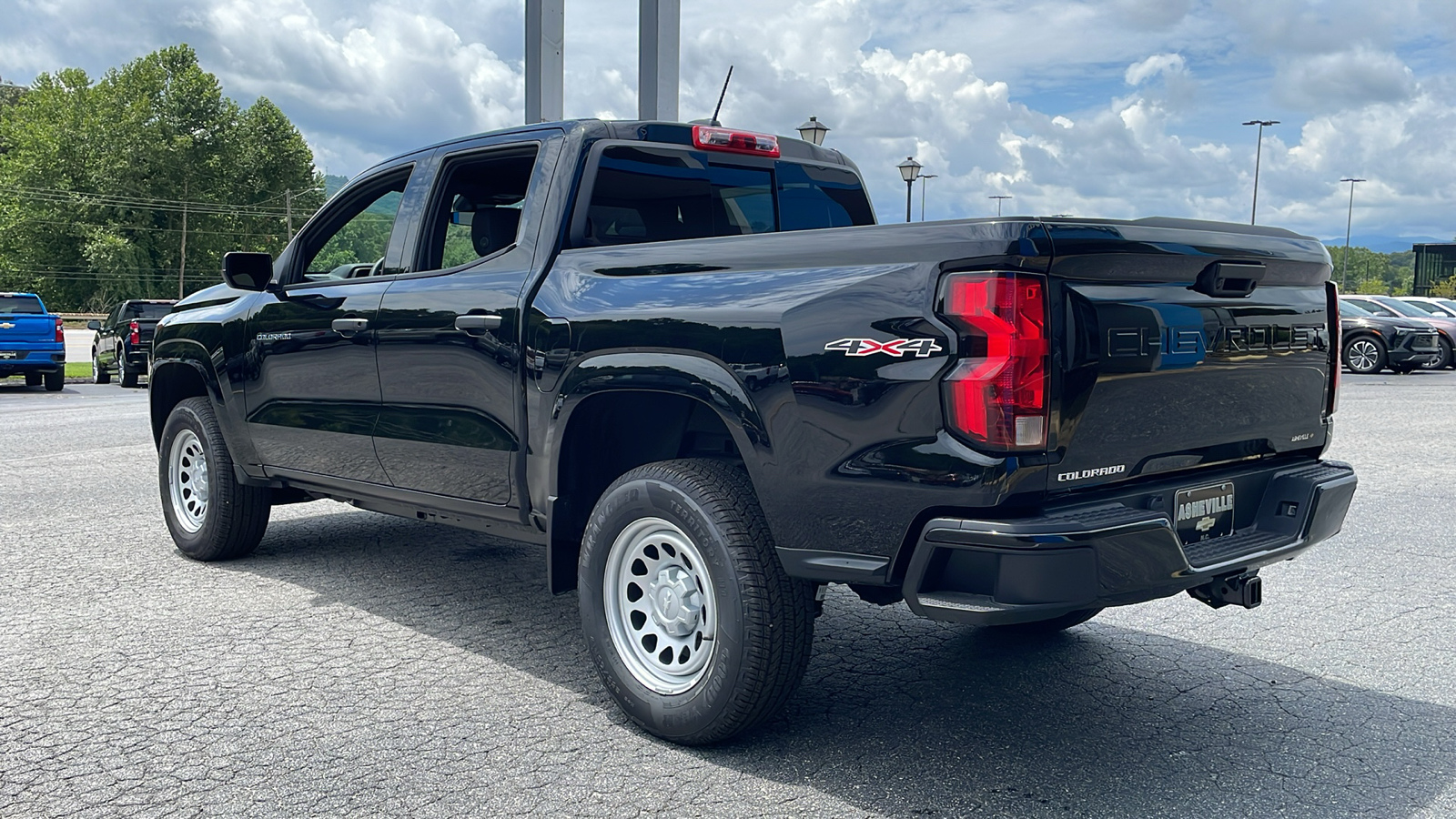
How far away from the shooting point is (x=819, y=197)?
17.6ft

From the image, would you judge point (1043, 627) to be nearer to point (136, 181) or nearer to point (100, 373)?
point (100, 373)

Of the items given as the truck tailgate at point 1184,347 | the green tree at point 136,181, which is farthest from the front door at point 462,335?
the green tree at point 136,181

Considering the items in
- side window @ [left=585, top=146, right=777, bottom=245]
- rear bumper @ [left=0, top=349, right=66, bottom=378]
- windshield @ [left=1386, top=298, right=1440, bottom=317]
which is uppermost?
side window @ [left=585, top=146, right=777, bottom=245]

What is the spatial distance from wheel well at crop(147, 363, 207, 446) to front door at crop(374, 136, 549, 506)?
6.41 ft

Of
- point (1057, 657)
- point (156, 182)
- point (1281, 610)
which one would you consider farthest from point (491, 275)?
point (156, 182)

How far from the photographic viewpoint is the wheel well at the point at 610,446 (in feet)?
13.2

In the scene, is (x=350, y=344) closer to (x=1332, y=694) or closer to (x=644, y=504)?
(x=644, y=504)

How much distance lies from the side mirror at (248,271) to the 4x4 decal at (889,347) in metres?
3.29

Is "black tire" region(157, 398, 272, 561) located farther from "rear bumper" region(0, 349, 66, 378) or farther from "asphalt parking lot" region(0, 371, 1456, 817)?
"rear bumper" region(0, 349, 66, 378)

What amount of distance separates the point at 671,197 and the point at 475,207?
80 cm

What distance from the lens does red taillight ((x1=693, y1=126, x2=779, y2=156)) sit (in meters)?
4.79

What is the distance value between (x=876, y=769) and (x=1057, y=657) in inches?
55.7

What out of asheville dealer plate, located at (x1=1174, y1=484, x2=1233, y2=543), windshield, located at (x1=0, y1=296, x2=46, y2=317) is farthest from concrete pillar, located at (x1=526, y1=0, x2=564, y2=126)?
windshield, located at (x1=0, y1=296, x2=46, y2=317)

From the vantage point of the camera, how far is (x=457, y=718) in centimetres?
387
